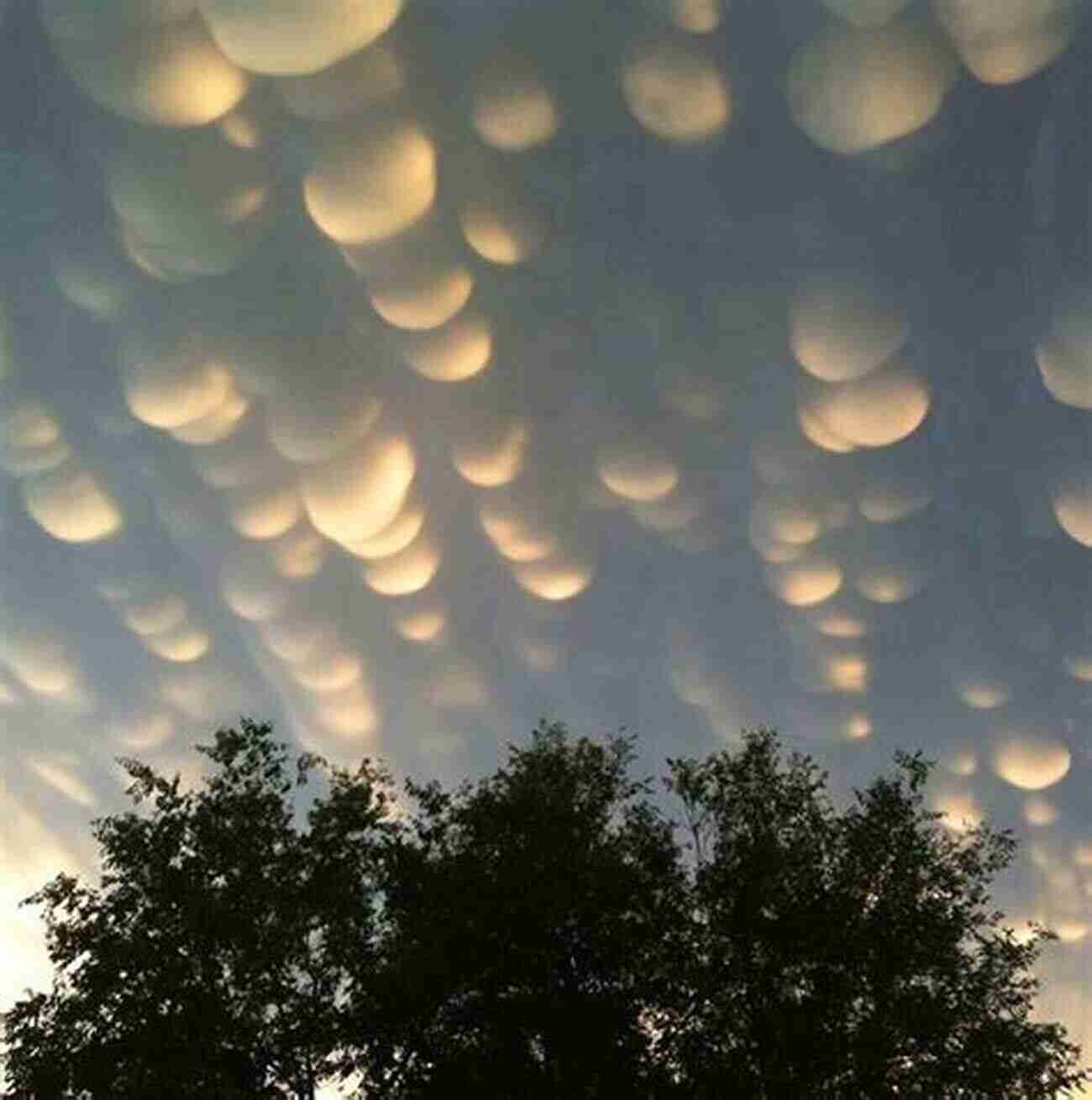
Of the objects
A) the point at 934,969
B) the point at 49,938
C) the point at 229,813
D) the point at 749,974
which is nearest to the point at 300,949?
the point at 229,813

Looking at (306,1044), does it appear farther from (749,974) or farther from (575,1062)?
(749,974)

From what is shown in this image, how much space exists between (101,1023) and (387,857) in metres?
9.80

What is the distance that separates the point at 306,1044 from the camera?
32.9 m

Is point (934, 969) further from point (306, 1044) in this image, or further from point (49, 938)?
point (49, 938)

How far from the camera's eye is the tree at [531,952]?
103 feet

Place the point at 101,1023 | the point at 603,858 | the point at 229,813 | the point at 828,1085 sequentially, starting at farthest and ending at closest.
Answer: the point at 229,813, the point at 603,858, the point at 101,1023, the point at 828,1085

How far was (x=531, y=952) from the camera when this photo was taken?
3234 centimetres

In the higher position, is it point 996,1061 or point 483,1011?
point 996,1061

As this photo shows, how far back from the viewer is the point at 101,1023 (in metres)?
31.2

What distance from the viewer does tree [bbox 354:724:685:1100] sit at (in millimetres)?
31359

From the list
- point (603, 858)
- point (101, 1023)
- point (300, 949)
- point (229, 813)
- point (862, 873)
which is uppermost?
point (862, 873)

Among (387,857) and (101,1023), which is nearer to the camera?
(101,1023)

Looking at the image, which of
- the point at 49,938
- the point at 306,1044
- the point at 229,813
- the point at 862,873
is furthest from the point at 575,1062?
the point at 49,938

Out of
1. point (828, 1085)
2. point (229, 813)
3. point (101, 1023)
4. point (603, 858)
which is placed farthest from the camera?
point (229, 813)
